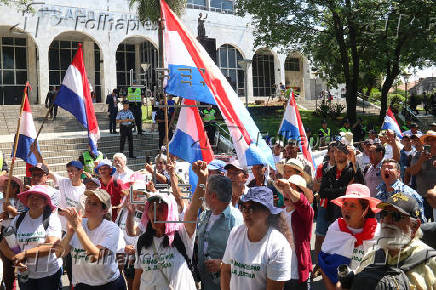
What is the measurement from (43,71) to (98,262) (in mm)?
24149

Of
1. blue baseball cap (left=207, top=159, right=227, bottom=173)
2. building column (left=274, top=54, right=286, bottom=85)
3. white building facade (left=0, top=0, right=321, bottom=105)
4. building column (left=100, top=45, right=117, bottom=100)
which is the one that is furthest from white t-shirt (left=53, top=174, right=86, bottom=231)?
building column (left=274, top=54, right=286, bottom=85)

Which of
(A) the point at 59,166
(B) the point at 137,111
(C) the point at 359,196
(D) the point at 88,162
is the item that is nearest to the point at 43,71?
(B) the point at 137,111

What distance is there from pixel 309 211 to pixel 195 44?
1859 millimetres

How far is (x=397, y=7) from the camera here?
19594mm

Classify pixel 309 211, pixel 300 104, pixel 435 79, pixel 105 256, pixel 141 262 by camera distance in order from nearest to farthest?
pixel 141 262, pixel 105 256, pixel 309 211, pixel 300 104, pixel 435 79

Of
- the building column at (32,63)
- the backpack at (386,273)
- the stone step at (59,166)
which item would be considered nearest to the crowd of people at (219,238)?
the backpack at (386,273)

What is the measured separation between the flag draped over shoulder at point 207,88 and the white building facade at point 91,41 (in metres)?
17.1

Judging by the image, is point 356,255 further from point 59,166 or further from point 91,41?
point 91,41

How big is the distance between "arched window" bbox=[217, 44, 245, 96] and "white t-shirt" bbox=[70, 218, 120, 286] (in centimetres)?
3020

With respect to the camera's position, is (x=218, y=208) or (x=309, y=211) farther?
(x=309, y=211)

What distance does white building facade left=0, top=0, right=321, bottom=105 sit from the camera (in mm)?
25386

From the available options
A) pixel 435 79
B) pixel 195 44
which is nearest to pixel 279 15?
pixel 195 44

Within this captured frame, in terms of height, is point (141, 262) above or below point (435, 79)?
below

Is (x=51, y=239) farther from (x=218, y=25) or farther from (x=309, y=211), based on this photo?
(x=218, y=25)
